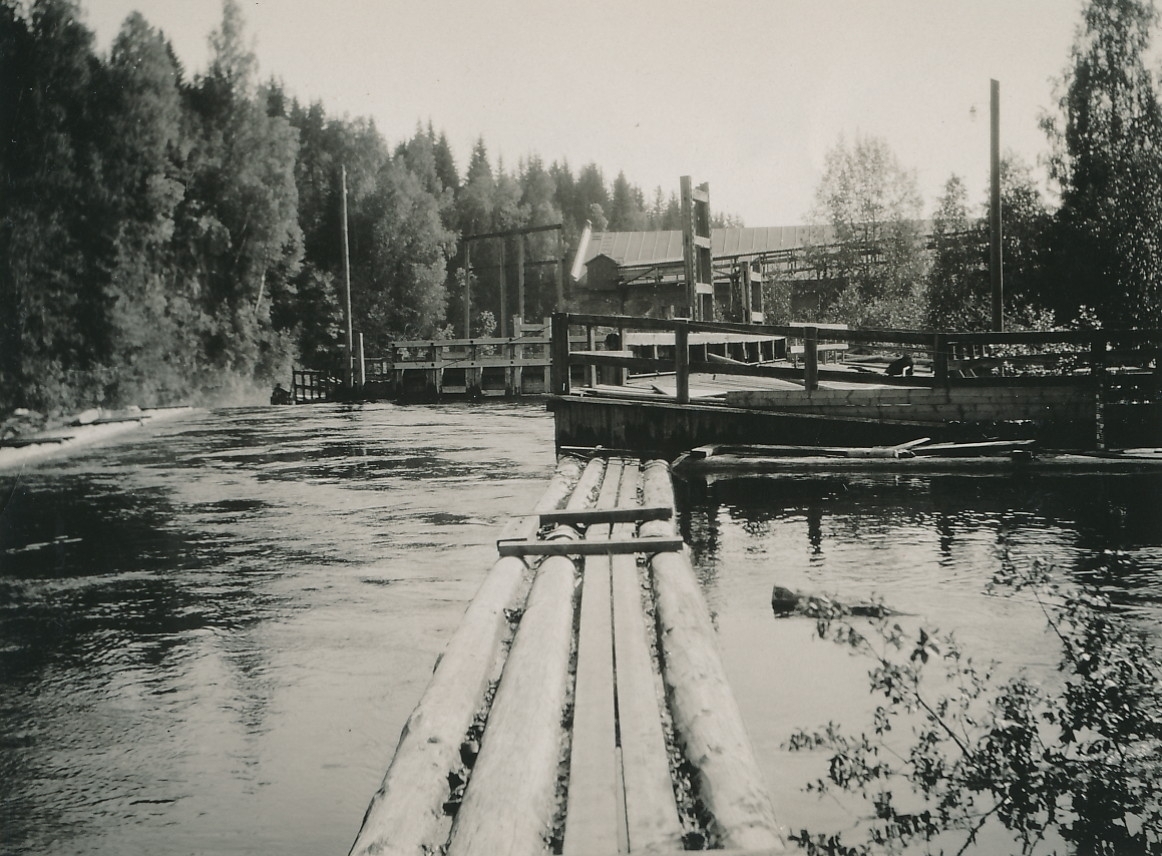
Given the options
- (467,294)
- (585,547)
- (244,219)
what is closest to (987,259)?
(467,294)

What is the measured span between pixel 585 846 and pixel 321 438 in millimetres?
16636

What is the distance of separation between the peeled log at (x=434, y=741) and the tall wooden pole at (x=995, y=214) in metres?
15.8

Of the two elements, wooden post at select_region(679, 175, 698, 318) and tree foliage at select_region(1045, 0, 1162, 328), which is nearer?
wooden post at select_region(679, 175, 698, 318)

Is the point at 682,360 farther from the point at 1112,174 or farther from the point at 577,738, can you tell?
the point at 1112,174

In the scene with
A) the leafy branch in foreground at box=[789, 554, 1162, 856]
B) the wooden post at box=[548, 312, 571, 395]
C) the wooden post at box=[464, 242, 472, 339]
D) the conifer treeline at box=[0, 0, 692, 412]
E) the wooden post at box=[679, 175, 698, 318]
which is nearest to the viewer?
the leafy branch in foreground at box=[789, 554, 1162, 856]

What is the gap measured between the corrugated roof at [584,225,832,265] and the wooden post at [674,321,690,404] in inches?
1848

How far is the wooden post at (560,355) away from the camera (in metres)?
12.7

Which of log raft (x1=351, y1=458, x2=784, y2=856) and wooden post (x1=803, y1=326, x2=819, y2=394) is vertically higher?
wooden post (x1=803, y1=326, x2=819, y2=394)

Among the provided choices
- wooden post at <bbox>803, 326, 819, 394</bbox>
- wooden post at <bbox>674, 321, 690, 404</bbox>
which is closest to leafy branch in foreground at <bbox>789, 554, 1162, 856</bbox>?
wooden post at <bbox>803, 326, 819, 394</bbox>

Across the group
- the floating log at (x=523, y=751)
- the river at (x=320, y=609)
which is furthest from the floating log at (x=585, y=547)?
the floating log at (x=523, y=751)

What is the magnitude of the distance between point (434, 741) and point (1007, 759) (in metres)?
1.89

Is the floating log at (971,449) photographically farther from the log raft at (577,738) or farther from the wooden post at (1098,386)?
the log raft at (577,738)

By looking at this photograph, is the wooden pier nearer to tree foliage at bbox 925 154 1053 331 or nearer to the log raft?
the log raft

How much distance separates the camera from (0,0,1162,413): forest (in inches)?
614
